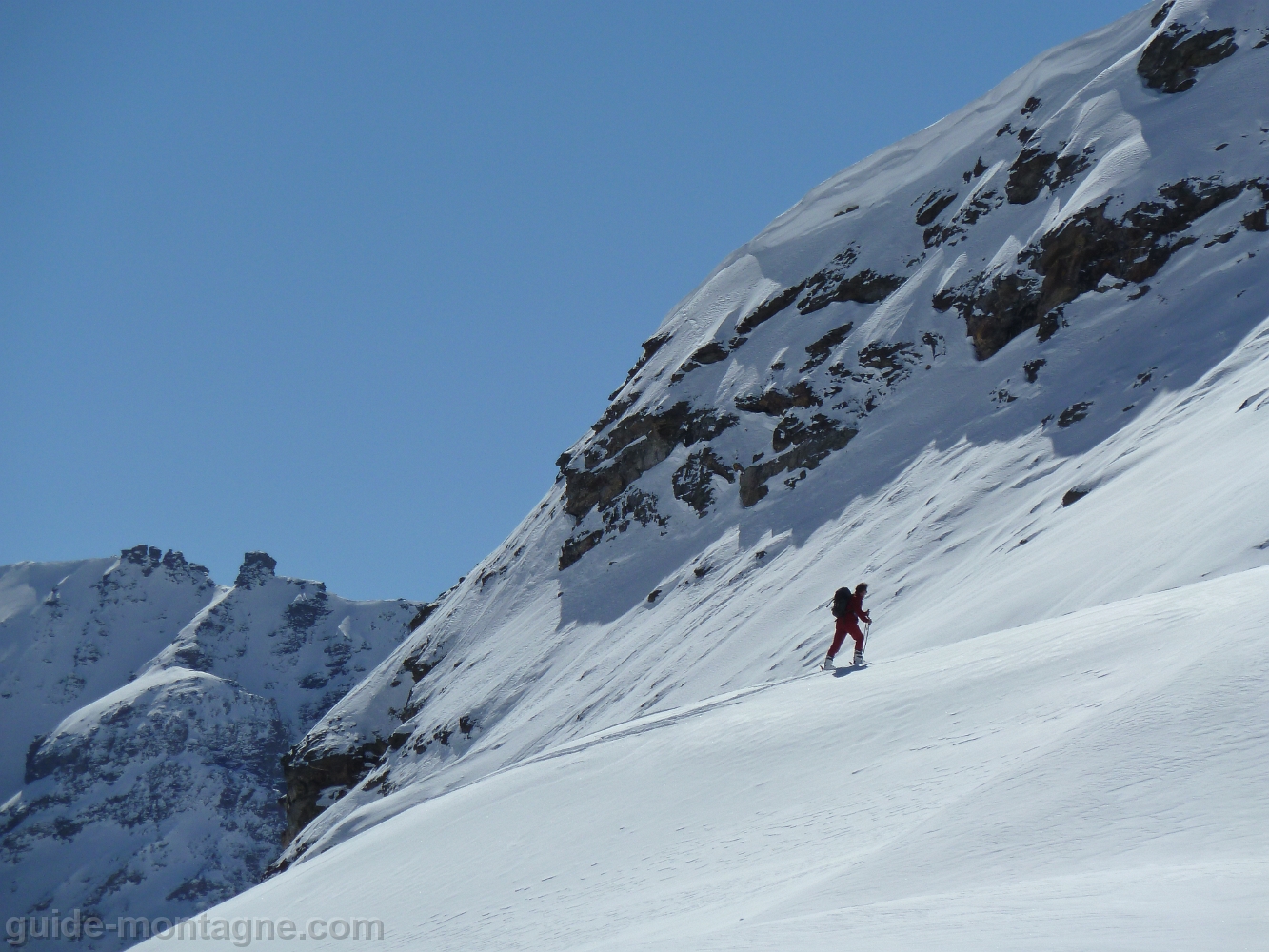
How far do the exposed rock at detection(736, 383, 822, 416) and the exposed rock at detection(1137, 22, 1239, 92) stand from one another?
18.9 m

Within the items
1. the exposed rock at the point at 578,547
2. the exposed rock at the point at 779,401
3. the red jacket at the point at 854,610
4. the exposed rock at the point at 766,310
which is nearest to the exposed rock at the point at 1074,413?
the exposed rock at the point at 779,401

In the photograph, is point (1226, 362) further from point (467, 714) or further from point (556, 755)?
point (467, 714)

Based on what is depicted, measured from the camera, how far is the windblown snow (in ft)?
21.8

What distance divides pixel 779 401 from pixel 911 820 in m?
43.0

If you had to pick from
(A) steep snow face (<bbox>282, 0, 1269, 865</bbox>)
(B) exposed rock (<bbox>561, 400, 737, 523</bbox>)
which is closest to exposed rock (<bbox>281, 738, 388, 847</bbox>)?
(A) steep snow face (<bbox>282, 0, 1269, 865</bbox>)

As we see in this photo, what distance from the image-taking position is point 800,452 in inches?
1831

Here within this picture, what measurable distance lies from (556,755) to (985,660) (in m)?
6.11

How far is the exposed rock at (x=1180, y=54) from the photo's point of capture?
44.1m

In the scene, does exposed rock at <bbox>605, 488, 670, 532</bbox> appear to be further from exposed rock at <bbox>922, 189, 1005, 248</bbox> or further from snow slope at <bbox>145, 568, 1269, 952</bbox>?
snow slope at <bbox>145, 568, 1269, 952</bbox>

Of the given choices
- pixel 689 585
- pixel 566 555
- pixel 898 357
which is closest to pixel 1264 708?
pixel 689 585

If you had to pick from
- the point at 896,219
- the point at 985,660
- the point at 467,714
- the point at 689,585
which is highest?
the point at 896,219

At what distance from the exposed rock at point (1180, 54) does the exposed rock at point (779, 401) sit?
18.9 metres

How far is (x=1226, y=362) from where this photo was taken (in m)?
28.9

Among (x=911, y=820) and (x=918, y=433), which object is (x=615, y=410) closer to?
(x=918, y=433)
